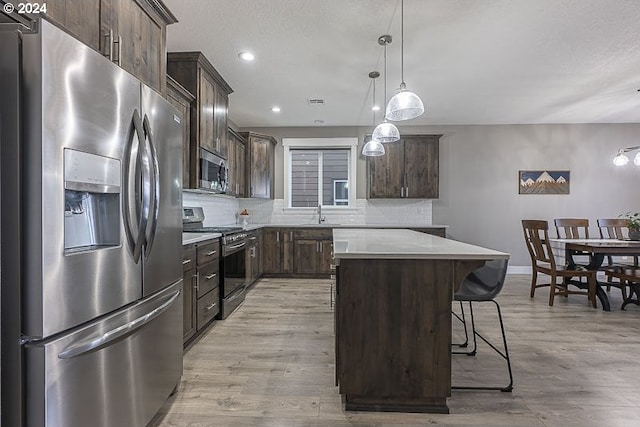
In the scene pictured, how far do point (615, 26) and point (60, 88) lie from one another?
3827 millimetres

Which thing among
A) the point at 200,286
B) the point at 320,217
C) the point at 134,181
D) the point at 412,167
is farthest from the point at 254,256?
the point at 134,181

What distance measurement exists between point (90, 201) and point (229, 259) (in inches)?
89.6

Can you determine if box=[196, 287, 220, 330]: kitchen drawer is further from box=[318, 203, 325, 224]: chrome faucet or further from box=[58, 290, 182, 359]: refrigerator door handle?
box=[318, 203, 325, 224]: chrome faucet

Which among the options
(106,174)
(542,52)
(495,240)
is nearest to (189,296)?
(106,174)

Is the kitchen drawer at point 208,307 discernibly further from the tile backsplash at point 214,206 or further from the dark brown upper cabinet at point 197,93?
the tile backsplash at point 214,206

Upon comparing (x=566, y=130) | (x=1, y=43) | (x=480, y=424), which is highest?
(x=566, y=130)

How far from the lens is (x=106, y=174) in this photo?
129 cm

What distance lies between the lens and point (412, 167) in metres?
5.53

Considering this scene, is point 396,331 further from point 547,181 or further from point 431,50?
point 547,181

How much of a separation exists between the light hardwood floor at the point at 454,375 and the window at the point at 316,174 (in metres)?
2.76

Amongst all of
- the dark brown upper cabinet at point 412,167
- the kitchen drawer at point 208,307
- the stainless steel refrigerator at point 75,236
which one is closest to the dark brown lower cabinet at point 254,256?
the kitchen drawer at point 208,307

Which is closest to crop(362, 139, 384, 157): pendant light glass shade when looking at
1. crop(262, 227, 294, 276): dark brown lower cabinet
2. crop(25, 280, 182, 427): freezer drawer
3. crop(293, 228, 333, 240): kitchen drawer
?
crop(293, 228, 333, 240): kitchen drawer

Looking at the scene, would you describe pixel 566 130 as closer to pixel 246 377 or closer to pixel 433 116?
pixel 433 116

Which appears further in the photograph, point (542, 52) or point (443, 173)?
point (443, 173)
